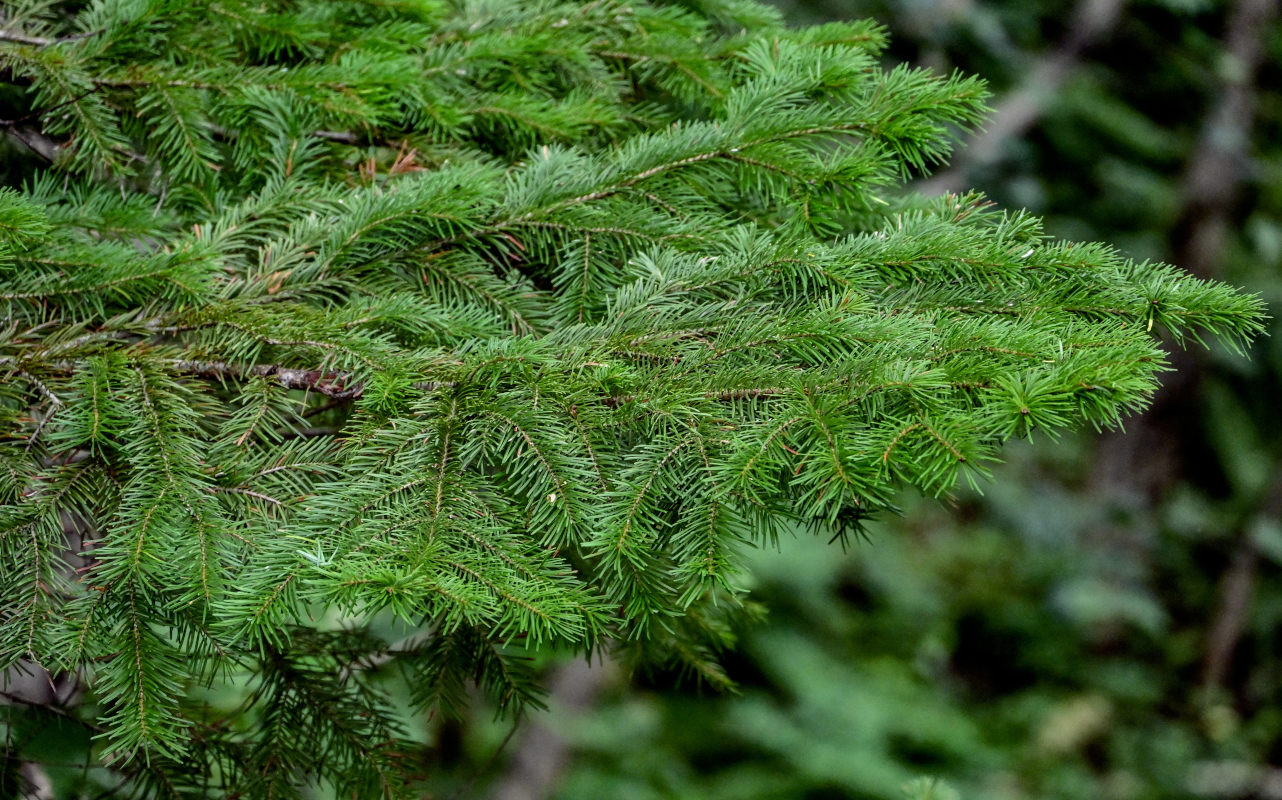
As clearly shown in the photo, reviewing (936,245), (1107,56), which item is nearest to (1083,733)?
(1107,56)

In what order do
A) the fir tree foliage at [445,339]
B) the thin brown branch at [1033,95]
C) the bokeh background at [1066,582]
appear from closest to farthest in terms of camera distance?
the fir tree foliage at [445,339]
the bokeh background at [1066,582]
the thin brown branch at [1033,95]

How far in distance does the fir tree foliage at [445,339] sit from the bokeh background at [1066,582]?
3.25 m

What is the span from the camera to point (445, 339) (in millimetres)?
1183

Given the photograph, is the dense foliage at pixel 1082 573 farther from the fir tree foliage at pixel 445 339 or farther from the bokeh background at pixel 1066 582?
the fir tree foliage at pixel 445 339

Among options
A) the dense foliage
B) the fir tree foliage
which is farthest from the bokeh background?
the fir tree foliage

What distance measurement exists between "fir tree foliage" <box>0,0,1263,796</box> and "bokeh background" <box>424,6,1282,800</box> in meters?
3.25

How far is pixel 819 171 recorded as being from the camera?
122 cm

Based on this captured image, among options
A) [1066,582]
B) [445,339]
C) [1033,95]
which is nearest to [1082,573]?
[1066,582]

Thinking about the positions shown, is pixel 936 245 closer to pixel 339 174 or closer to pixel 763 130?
pixel 763 130

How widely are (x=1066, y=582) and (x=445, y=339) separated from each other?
16.6 ft

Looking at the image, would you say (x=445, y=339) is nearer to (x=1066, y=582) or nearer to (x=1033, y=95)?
(x=1033, y=95)

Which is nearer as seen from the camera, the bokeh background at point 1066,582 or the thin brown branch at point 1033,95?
the bokeh background at point 1066,582

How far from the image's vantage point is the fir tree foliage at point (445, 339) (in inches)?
37.0

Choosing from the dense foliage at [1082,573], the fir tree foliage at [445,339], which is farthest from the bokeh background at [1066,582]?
the fir tree foliage at [445,339]
